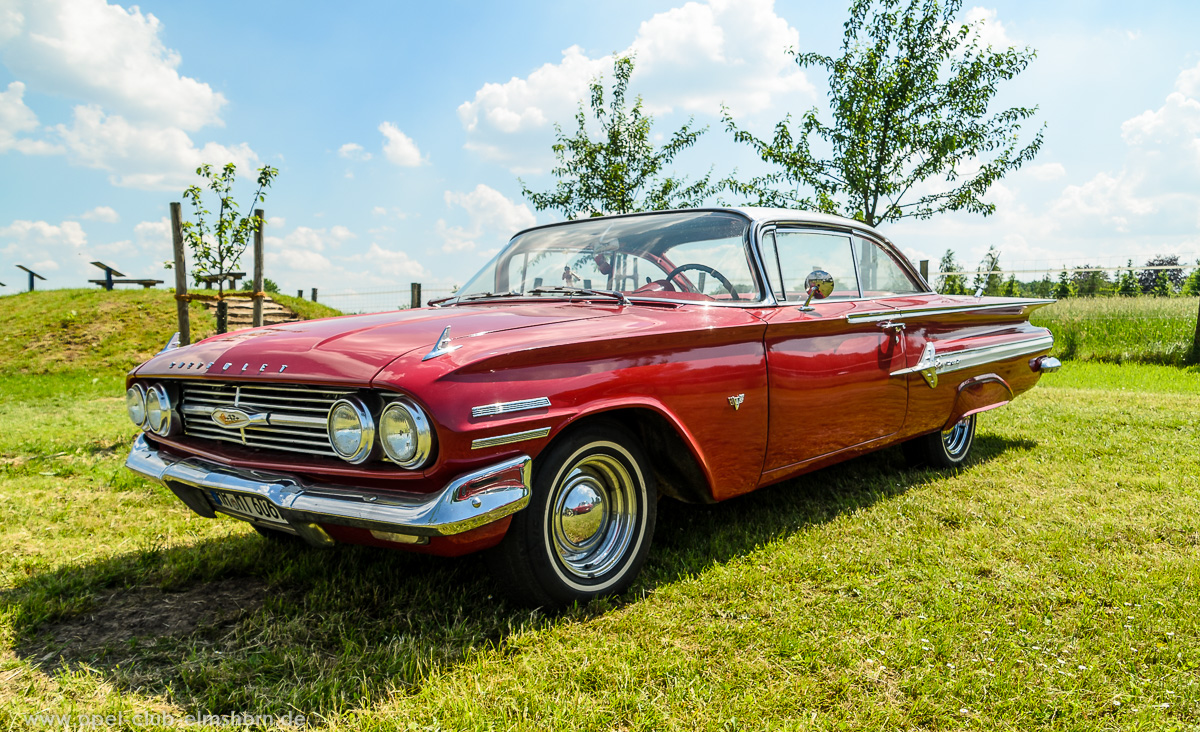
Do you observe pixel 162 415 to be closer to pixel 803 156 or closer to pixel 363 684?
pixel 363 684

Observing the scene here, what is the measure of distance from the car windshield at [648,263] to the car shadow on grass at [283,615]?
3.62ft

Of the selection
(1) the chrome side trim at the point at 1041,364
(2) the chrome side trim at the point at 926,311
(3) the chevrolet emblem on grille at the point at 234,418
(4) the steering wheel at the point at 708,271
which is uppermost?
(4) the steering wheel at the point at 708,271

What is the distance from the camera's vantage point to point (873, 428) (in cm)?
373

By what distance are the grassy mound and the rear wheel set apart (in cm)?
1101

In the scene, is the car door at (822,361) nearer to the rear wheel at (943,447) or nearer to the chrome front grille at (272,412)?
the rear wheel at (943,447)

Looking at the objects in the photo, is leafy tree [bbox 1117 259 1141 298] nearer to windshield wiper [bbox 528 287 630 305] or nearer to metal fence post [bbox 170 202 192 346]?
windshield wiper [bbox 528 287 630 305]

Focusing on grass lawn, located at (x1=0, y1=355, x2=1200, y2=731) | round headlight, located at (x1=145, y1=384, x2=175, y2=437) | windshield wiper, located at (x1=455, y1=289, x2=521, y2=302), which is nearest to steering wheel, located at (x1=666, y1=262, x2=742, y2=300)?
windshield wiper, located at (x1=455, y1=289, x2=521, y2=302)

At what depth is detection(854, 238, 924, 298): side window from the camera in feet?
13.6

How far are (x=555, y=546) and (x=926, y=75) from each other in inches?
354

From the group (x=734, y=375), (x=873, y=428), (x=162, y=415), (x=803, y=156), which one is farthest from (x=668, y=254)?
(x=803, y=156)

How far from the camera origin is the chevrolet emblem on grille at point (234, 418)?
2.49 m

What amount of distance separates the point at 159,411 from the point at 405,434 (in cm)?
133

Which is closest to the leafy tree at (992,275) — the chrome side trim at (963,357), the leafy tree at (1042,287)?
the leafy tree at (1042,287)

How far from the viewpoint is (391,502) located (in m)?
2.19
